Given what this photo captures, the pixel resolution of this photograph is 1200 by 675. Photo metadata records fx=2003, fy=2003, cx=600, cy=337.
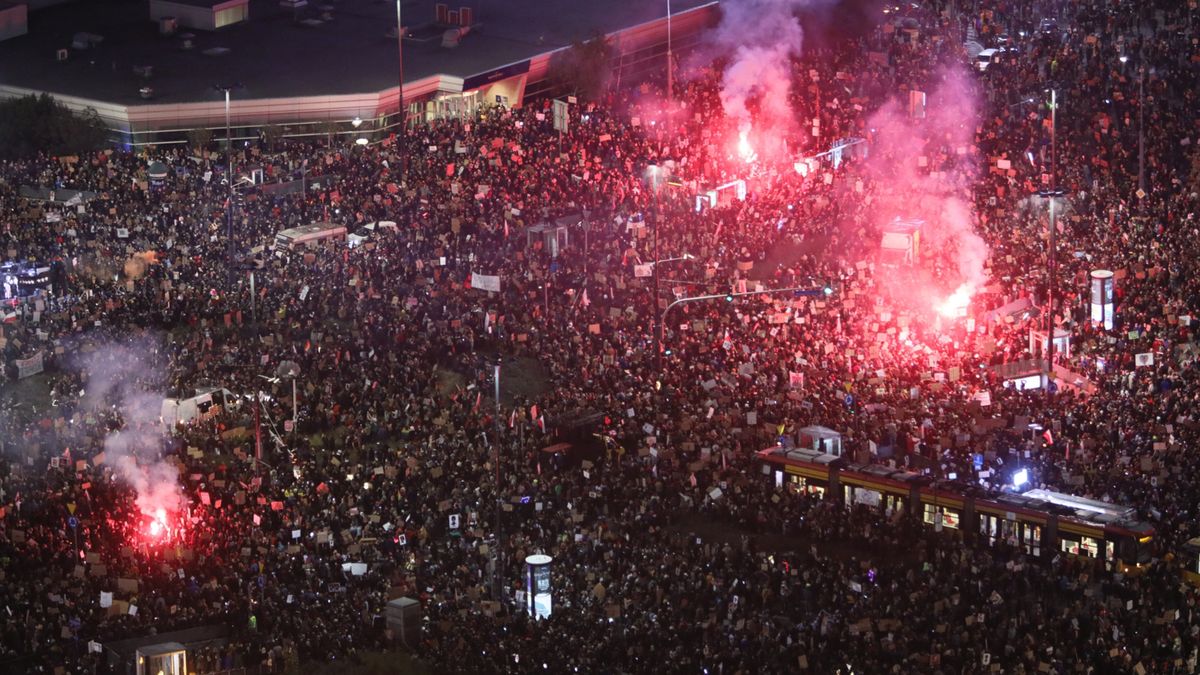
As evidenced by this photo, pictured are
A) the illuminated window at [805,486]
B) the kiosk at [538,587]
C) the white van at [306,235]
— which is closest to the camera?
the kiosk at [538,587]

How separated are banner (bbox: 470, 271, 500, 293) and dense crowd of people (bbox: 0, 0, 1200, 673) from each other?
517 mm

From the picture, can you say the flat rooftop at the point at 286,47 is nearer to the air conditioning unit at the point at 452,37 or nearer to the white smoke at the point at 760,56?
the air conditioning unit at the point at 452,37

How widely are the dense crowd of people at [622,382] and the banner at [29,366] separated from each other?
0.30 m

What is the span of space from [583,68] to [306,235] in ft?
58.6

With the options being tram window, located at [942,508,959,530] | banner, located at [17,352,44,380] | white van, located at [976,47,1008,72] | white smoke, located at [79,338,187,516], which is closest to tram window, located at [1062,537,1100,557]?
tram window, located at [942,508,959,530]

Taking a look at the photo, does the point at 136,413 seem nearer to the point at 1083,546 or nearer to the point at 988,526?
the point at 988,526

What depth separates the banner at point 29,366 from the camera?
4388cm

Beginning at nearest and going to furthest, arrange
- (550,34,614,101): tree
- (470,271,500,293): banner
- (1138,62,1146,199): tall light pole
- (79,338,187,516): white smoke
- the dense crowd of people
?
the dense crowd of people, (79,338,187,516): white smoke, (470,271,500,293): banner, (1138,62,1146,199): tall light pole, (550,34,614,101): tree

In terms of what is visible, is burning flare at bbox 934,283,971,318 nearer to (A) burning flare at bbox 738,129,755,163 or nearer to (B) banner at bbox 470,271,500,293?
(A) burning flare at bbox 738,129,755,163

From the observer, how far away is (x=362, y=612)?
33281mm

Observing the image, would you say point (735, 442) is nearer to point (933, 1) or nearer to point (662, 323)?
point (662, 323)

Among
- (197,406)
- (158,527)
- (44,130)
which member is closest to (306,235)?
(197,406)

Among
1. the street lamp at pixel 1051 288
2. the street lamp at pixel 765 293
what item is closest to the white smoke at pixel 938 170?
the street lamp at pixel 1051 288

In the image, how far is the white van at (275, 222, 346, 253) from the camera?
4962 cm
